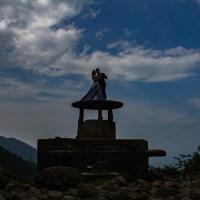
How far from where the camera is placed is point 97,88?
25141 millimetres

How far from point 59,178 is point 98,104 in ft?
41.0

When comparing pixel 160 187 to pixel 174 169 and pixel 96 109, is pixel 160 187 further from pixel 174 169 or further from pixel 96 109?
pixel 96 109

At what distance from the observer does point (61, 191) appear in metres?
12.0

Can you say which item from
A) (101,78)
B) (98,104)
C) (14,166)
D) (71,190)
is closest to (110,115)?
(98,104)

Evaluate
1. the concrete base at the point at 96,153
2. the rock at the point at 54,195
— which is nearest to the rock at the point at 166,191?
the rock at the point at 54,195

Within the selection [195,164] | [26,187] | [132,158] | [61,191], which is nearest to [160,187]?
[61,191]

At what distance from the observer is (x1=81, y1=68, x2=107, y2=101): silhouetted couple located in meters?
24.9

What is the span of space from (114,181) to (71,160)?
5.72 meters

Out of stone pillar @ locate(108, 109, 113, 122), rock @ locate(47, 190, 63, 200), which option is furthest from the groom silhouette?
rock @ locate(47, 190, 63, 200)

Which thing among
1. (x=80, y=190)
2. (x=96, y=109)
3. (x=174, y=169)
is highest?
(x=96, y=109)

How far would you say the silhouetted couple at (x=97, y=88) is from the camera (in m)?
24.9

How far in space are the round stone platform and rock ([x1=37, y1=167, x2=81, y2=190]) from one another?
11.9 meters

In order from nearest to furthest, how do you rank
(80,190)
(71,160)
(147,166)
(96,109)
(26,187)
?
(80,190), (26,187), (71,160), (147,166), (96,109)

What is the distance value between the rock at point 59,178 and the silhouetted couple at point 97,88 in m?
12.2
